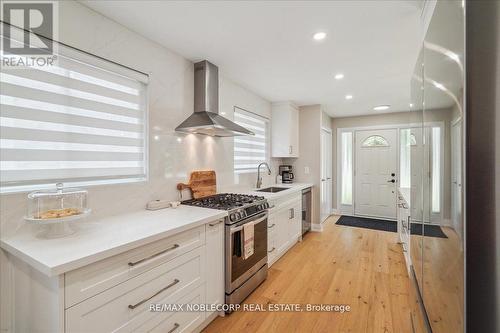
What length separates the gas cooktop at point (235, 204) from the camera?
2.10 meters

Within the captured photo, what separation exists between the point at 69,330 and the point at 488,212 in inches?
66.2

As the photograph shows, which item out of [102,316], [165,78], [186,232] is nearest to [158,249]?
[186,232]

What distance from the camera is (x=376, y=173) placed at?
5.34m

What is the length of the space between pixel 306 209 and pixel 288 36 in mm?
2975

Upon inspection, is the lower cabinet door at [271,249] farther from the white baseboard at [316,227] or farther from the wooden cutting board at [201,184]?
the white baseboard at [316,227]

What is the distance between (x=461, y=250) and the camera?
28.4 inches

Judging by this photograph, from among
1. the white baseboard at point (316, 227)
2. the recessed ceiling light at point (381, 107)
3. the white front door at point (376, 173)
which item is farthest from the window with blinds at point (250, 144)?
the white front door at point (376, 173)

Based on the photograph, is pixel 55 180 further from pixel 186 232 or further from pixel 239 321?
pixel 239 321

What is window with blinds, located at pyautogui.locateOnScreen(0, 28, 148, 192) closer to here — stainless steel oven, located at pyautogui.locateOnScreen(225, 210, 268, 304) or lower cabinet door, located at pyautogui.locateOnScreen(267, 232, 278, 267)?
stainless steel oven, located at pyautogui.locateOnScreen(225, 210, 268, 304)

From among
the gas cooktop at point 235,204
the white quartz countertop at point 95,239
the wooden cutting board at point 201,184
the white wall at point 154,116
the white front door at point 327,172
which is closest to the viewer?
the white quartz countertop at point 95,239

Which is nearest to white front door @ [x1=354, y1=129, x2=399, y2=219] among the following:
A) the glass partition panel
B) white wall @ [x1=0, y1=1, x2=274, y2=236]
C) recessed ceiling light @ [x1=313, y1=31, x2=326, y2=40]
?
white wall @ [x1=0, y1=1, x2=274, y2=236]

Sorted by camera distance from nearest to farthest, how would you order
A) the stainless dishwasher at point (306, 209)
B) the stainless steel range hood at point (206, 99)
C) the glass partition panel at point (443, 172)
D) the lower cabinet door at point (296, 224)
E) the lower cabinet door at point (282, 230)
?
the glass partition panel at point (443, 172) < the stainless steel range hood at point (206, 99) < the lower cabinet door at point (282, 230) < the lower cabinet door at point (296, 224) < the stainless dishwasher at point (306, 209)

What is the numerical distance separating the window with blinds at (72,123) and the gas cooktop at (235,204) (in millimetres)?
633

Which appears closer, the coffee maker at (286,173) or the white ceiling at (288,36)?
the white ceiling at (288,36)
